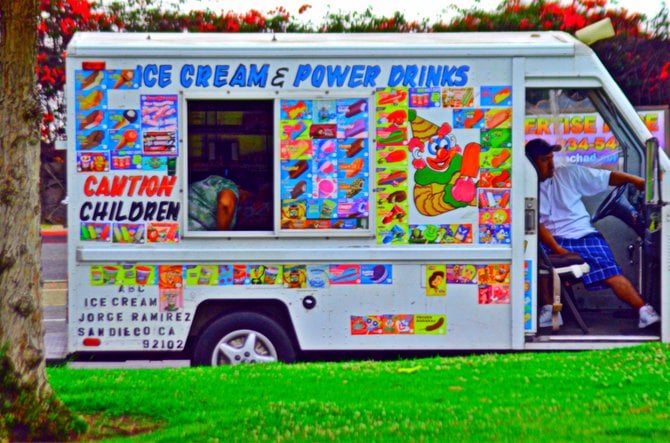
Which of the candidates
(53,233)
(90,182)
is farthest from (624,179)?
(53,233)

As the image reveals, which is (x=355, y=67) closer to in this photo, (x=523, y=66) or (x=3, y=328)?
(x=523, y=66)

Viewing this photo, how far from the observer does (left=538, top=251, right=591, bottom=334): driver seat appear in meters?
8.52

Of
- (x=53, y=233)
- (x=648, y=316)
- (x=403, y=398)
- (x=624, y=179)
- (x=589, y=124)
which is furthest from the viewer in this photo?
(x=53, y=233)

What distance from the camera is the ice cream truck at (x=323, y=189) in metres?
7.98

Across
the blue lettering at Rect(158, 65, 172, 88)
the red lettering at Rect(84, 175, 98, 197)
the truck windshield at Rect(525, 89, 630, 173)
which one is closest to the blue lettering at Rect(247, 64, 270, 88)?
the blue lettering at Rect(158, 65, 172, 88)

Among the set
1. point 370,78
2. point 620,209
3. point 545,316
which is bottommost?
point 545,316

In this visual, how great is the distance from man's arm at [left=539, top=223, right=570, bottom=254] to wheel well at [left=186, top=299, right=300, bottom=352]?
2134 mm

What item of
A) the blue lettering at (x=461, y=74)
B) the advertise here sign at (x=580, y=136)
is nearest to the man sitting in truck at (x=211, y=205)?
the blue lettering at (x=461, y=74)

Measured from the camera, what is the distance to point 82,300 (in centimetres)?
801

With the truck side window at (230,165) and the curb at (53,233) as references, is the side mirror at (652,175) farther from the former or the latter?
the curb at (53,233)

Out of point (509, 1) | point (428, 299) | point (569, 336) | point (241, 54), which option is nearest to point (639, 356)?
point (569, 336)

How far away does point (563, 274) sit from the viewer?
865cm

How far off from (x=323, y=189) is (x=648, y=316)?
2614mm

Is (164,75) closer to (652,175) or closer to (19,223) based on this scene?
(19,223)
